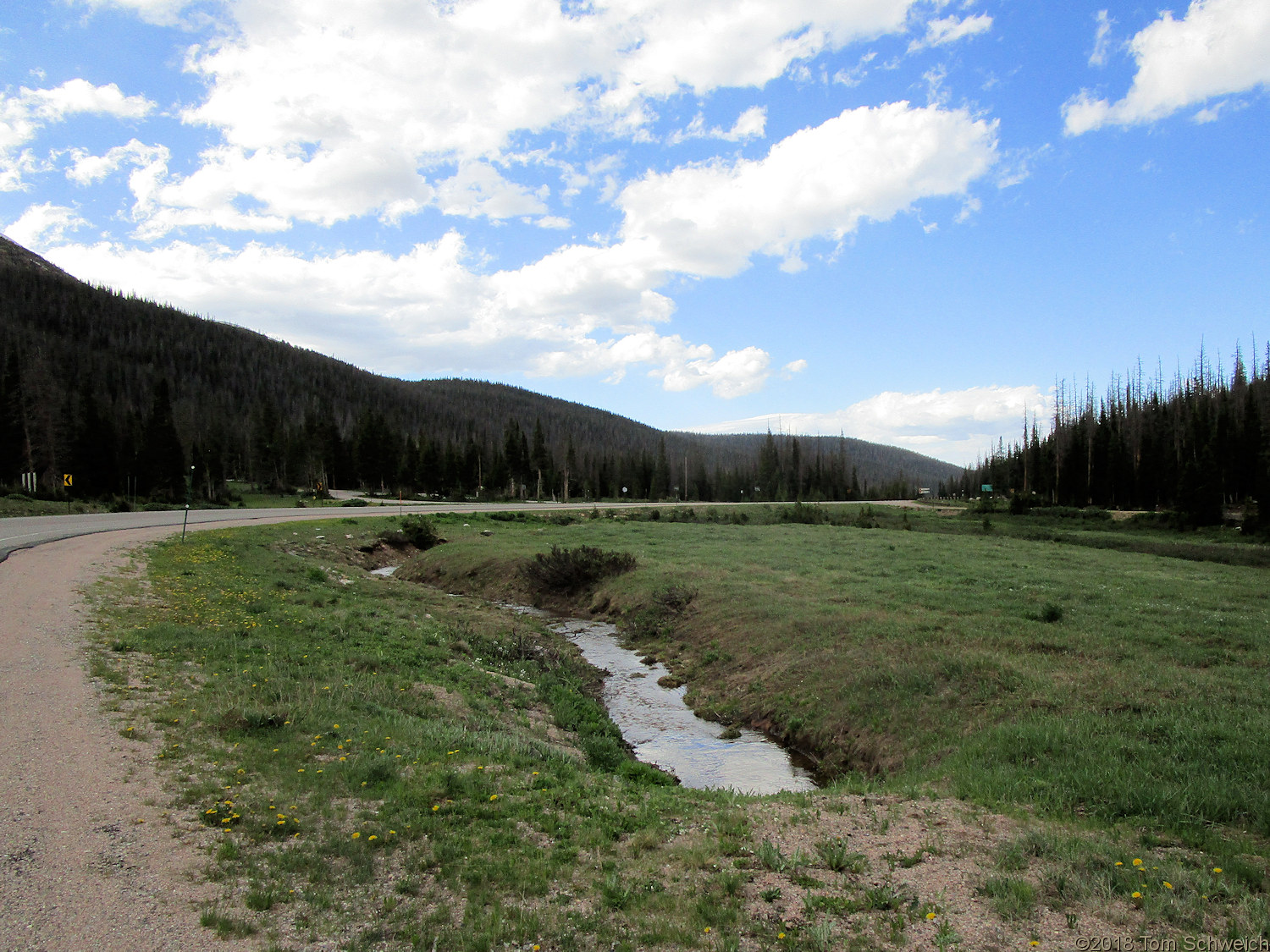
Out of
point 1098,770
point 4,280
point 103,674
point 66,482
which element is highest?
point 4,280

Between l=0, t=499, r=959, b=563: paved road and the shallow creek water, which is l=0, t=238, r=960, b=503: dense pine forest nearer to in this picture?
l=0, t=499, r=959, b=563: paved road

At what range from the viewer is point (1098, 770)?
8.55 meters

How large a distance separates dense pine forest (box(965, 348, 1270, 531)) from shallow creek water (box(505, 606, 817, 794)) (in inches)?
2268

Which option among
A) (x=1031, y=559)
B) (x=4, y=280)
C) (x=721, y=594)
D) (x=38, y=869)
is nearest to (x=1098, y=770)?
(x=38, y=869)

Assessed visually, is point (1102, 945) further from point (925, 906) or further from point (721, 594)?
point (721, 594)

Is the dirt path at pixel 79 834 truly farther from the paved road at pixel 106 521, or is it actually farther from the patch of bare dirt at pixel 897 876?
the paved road at pixel 106 521

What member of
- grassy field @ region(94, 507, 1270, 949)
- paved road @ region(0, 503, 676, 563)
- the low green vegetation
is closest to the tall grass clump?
grassy field @ region(94, 507, 1270, 949)

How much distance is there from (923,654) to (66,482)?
153 feet

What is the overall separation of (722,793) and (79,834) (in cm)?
739

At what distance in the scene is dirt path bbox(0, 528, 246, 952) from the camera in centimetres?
474

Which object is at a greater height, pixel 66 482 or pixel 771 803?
pixel 66 482

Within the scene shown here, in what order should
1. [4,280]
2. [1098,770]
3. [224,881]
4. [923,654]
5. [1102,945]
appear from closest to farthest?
[1102,945] → [224,881] → [1098,770] → [923,654] → [4,280]

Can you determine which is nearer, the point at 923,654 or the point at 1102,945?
the point at 1102,945

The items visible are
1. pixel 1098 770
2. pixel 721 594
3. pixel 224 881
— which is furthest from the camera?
pixel 721 594
